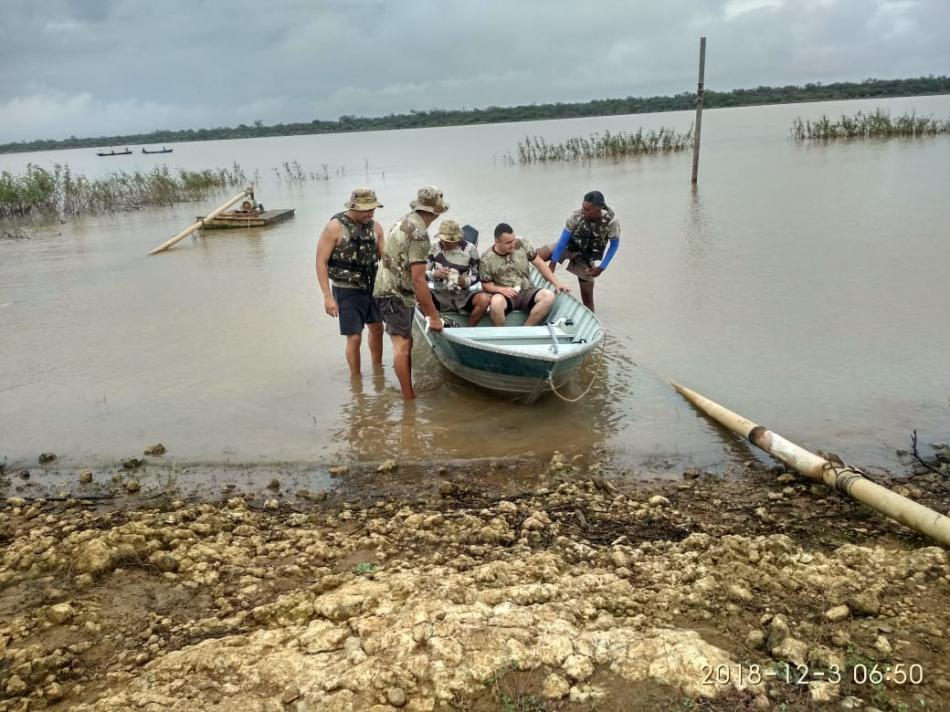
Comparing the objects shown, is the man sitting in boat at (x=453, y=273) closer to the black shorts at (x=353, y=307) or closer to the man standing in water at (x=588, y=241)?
the black shorts at (x=353, y=307)

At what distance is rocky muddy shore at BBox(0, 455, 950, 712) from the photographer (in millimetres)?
2531

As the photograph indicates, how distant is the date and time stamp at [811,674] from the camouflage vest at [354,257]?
4.23 meters

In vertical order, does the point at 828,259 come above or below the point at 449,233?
below

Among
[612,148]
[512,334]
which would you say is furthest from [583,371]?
[612,148]

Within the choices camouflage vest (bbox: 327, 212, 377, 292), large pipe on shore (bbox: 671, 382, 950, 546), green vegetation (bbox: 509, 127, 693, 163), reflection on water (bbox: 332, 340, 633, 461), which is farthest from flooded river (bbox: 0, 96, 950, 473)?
green vegetation (bbox: 509, 127, 693, 163)

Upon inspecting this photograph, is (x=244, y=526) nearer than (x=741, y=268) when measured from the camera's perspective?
Yes

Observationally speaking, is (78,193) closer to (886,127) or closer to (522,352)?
(522,352)

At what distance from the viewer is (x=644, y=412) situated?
19.0ft

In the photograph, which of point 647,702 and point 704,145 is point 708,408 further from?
point 704,145

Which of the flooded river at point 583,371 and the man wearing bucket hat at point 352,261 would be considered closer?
the flooded river at point 583,371

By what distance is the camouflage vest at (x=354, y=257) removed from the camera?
5.77 m

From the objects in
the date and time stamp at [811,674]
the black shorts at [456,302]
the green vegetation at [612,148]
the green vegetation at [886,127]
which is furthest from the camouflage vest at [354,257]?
the green vegetation at [886,127]

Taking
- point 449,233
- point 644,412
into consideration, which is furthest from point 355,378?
point 644,412

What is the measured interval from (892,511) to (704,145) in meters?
34.8
